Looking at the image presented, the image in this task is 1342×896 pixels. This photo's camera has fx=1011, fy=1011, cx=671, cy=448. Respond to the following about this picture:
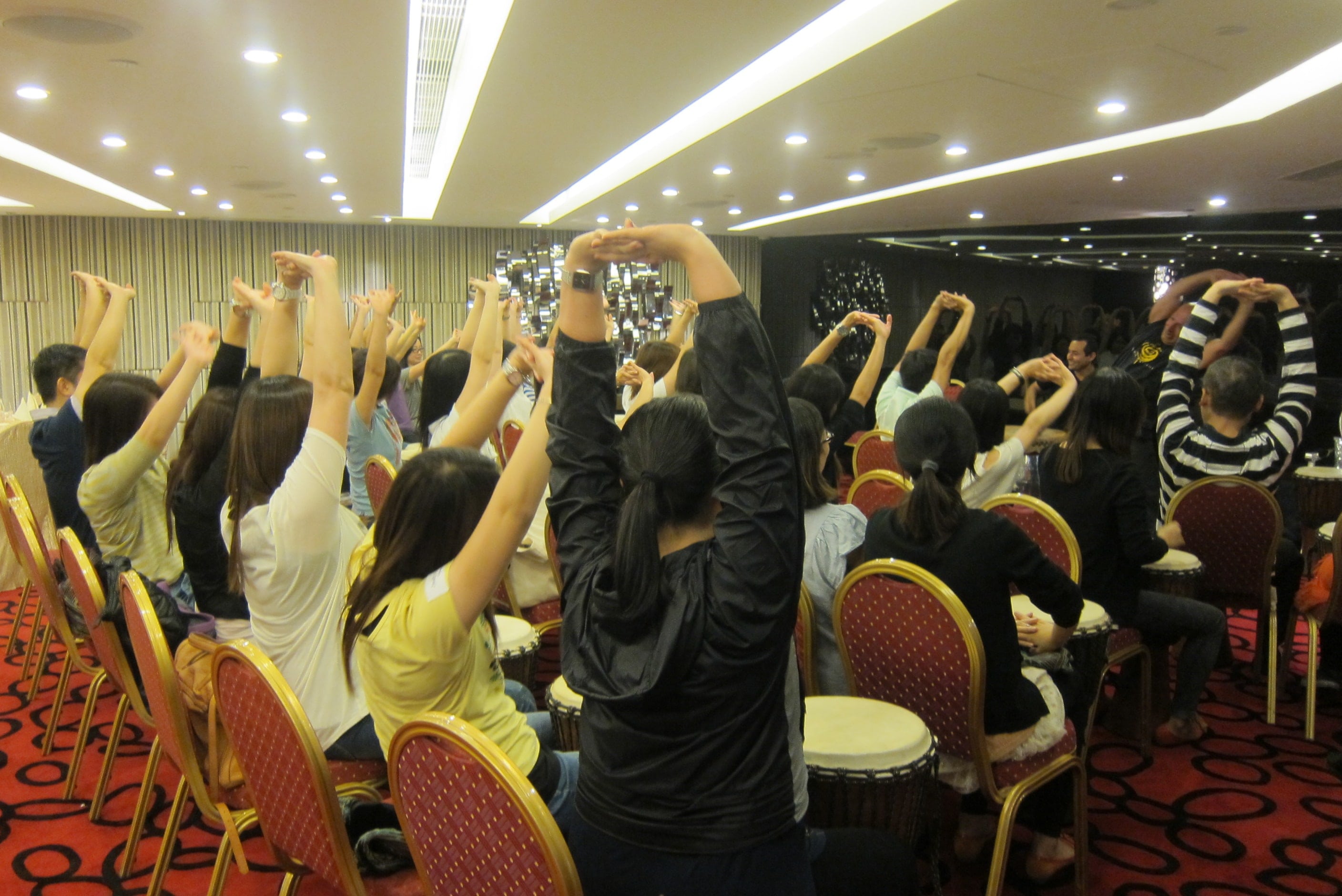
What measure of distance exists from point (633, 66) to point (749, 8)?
113cm

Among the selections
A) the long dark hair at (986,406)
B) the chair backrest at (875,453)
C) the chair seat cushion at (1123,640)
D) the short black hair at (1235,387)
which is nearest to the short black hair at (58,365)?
the chair backrest at (875,453)

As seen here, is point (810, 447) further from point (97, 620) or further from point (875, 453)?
point (875, 453)

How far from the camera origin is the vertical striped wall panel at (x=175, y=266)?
41.5 feet

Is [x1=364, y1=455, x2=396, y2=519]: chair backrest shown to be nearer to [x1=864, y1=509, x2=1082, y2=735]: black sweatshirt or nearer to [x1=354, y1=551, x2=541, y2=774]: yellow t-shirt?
[x1=354, y1=551, x2=541, y2=774]: yellow t-shirt

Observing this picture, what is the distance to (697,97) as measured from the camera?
5.90 metres

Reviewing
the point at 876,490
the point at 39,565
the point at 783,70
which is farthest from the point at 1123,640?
the point at 39,565

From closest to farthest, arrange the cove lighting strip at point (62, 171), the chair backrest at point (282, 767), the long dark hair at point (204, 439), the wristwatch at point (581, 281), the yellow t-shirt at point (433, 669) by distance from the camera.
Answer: the wristwatch at point (581, 281)
the chair backrest at point (282, 767)
the yellow t-shirt at point (433, 669)
the long dark hair at point (204, 439)
the cove lighting strip at point (62, 171)

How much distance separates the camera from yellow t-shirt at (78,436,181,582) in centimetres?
304

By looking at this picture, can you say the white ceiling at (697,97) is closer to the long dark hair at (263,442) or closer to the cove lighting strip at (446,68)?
the cove lighting strip at (446,68)

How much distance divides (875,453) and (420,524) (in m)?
3.58

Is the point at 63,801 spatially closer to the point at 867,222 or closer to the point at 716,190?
the point at 716,190

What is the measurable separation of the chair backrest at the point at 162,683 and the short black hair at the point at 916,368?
4264mm

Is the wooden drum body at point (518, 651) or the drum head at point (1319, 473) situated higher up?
the drum head at point (1319, 473)

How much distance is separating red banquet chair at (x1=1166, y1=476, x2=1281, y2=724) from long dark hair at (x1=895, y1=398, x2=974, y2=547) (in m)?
1.85
